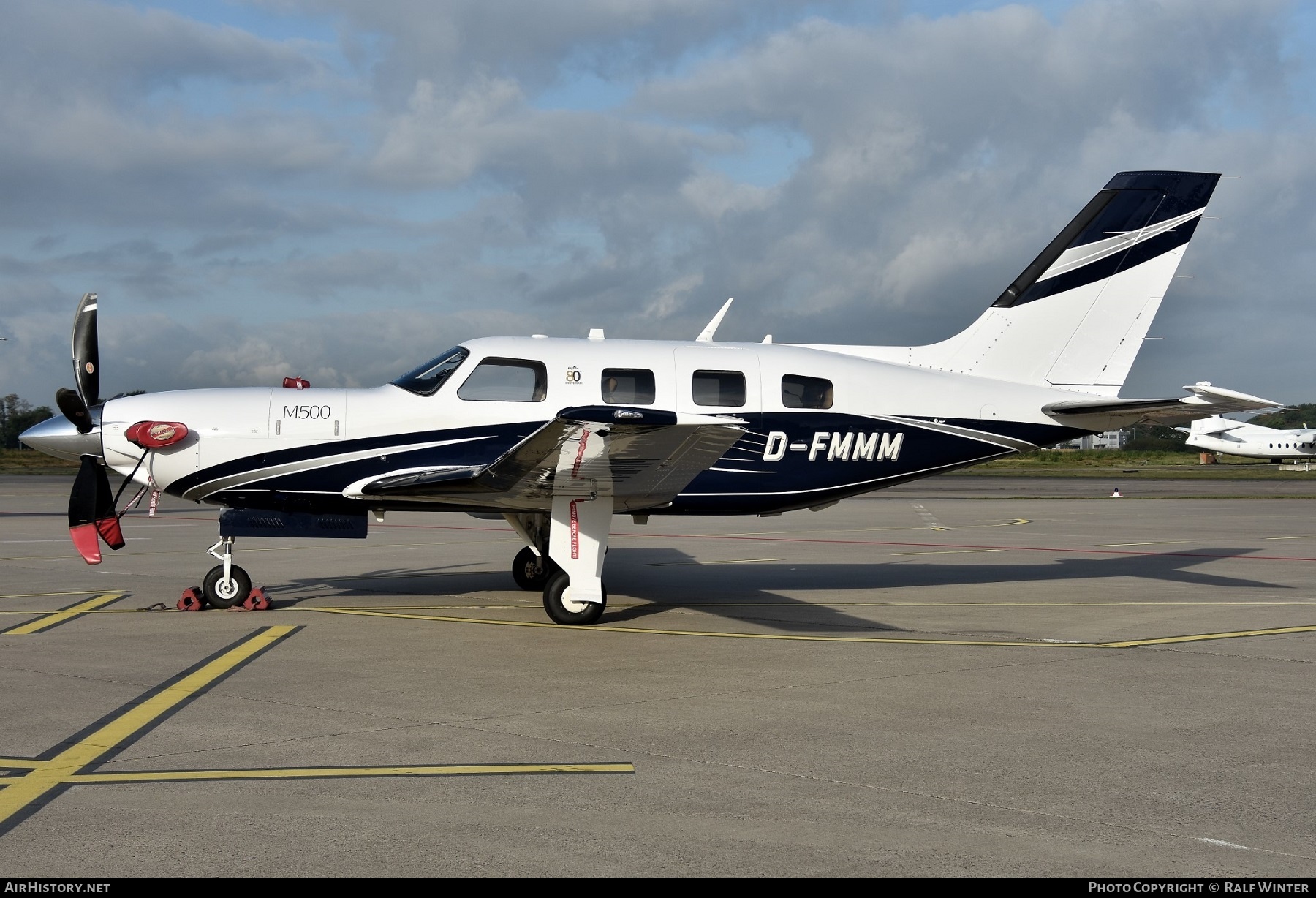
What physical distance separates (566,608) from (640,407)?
2.26m

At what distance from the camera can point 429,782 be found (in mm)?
5535

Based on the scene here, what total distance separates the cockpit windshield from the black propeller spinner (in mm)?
3223

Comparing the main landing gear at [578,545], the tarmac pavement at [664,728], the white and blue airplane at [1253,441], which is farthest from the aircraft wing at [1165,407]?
the white and blue airplane at [1253,441]

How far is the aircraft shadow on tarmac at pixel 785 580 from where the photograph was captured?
12.5m

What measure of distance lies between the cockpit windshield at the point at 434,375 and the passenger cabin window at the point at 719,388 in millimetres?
2607

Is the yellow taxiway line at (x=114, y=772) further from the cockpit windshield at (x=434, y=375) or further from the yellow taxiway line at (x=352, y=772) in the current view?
the cockpit windshield at (x=434, y=375)

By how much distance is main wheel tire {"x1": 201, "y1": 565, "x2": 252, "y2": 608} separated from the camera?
39.1 feet

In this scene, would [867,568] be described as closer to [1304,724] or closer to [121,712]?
[1304,724]

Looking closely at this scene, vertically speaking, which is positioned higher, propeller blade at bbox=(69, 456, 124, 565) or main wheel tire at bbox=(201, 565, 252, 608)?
propeller blade at bbox=(69, 456, 124, 565)

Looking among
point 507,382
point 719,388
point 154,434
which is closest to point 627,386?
point 719,388

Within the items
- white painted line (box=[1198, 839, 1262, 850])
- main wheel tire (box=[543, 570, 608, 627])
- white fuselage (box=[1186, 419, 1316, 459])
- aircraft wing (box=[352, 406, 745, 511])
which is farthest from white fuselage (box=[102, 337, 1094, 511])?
white fuselage (box=[1186, 419, 1316, 459])

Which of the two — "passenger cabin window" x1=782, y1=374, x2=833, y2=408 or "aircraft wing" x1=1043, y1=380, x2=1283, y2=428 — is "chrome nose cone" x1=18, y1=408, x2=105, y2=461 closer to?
"passenger cabin window" x1=782, y1=374, x2=833, y2=408

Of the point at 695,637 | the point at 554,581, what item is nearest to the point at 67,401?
the point at 554,581
